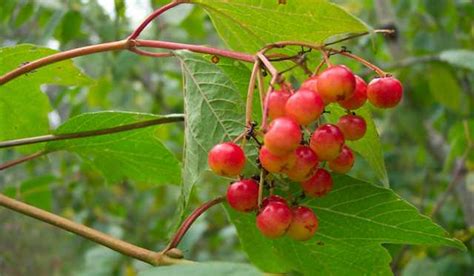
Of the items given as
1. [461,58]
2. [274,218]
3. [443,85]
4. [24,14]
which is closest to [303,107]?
[274,218]

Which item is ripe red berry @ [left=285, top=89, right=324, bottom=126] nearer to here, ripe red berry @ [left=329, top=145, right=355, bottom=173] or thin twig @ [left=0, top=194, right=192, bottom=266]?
ripe red berry @ [left=329, top=145, right=355, bottom=173]

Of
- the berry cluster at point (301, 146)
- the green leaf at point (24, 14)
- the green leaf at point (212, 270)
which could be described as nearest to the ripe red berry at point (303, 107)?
the berry cluster at point (301, 146)

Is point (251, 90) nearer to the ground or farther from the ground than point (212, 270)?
farther from the ground

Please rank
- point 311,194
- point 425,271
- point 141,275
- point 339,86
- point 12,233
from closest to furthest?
point 141,275
point 339,86
point 311,194
point 425,271
point 12,233

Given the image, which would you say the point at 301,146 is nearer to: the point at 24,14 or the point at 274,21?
the point at 274,21

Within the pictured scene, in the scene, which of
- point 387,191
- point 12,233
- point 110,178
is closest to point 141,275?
point 387,191

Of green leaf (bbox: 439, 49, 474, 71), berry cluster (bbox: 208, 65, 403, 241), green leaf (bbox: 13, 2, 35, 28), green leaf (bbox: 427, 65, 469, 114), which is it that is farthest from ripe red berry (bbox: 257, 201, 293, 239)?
green leaf (bbox: 13, 2, 35, 28)

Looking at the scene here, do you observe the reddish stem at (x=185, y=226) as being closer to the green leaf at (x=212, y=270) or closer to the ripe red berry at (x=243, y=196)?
the ripe red berry at (x=243, y=196)

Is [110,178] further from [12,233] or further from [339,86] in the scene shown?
[12,233]
